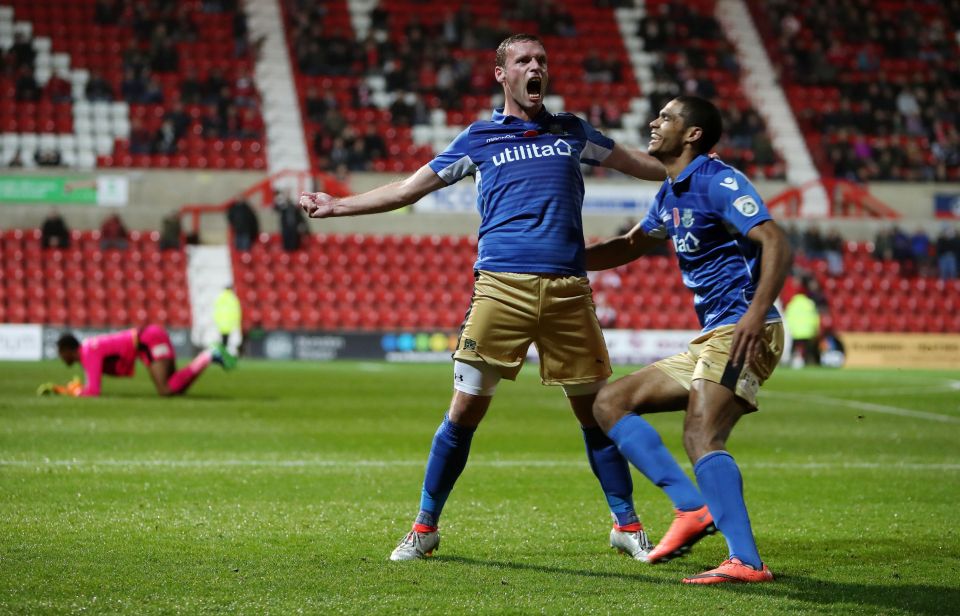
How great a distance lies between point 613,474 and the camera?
5762 millimetres

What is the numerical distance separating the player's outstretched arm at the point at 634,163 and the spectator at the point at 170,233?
23.7 metres

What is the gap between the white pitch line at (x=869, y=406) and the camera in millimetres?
14508

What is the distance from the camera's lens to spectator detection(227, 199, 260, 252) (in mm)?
28422

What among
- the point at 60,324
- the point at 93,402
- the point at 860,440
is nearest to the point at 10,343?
the point at 60,324

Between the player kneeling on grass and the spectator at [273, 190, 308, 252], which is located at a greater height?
the spectator at [273, 190, 308, 252]

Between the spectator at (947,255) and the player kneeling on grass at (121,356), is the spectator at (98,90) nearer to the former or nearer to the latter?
the player kneeling on grass at (121,356)

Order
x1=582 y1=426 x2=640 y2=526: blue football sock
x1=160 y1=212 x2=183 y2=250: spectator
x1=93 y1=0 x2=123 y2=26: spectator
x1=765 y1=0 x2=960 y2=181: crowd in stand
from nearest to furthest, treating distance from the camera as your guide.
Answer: x1=582 y1=426 x2=640 y2=526: blue football sock, x1=160 y1=212 x2=183 y2=250: spectator, x1=93 y1=0 x2=123 y2=26: spectator, x1=765 y1=0 x2=960 y2=181: crowd in stand

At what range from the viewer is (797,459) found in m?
10.2

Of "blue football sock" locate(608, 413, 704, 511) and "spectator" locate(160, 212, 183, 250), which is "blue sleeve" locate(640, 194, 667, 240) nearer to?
"blue football sock" locate(608, 413, 704, 511)

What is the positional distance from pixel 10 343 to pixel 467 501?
20.3 m

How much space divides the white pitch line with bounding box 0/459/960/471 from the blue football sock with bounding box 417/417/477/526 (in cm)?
357

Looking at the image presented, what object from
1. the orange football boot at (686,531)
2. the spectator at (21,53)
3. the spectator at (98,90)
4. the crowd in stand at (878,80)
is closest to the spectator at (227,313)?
the spectator at (98,90)

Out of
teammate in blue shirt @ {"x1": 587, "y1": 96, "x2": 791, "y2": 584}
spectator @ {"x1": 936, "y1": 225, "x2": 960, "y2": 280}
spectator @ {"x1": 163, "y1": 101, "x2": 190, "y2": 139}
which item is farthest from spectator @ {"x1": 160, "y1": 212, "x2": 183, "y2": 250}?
teammate in blue shirt @ {"x1": 587, "y1": 96, "x2": 791, "y2": 584}

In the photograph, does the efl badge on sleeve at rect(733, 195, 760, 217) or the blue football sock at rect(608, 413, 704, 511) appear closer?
the efl badge on sleeve at rect(733, 195, 760, 217)
